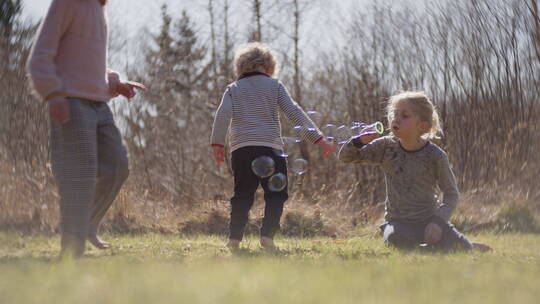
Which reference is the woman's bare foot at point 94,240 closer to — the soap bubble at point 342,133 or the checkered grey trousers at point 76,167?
the checkered grey trousers at point 76,167

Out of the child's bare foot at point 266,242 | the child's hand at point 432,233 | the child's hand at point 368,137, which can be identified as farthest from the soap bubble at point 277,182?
the child's hand at point 432,233

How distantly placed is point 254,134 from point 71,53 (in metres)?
1.41

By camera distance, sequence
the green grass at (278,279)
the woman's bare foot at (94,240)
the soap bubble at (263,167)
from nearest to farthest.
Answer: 1. the green grass at (278,279)
2. the woman's bare foot at (94,240)
3. the soap bubble at (263,167)

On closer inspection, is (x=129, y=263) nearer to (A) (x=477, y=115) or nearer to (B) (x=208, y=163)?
(A) (x=477, y=115)

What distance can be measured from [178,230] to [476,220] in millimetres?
3022

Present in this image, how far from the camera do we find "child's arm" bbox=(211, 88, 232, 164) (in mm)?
4699

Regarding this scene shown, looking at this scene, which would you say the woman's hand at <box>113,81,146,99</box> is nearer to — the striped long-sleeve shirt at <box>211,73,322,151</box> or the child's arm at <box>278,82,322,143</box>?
the striped long-sleeve shirt at <box>211,73,322,151</box>

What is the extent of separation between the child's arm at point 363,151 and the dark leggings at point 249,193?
51cm

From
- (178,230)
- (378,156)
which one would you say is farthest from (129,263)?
(178,230)

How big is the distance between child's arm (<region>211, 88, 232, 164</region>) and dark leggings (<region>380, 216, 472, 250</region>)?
1.36 m

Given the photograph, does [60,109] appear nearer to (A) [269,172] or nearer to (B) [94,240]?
(B) [94,240]

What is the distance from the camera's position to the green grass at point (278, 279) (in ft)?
7.65

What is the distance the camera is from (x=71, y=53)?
3.86 m

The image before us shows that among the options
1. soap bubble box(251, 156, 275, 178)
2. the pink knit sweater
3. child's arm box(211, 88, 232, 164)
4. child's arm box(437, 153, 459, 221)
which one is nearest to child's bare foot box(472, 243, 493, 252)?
child's arm box(437, 153, 459, 221)
